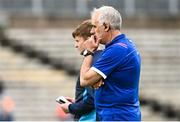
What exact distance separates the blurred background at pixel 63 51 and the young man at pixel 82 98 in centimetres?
925

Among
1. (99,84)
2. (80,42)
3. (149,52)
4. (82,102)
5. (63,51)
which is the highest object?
(80,42)

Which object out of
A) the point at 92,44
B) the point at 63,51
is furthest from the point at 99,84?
the point at 63,51

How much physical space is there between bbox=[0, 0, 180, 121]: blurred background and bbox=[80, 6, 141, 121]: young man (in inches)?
383

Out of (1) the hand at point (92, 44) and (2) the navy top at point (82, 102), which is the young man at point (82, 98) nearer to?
(2) the navy top at point (82, 102)

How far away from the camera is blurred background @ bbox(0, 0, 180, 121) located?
57.8ft

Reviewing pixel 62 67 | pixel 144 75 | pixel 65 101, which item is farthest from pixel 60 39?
pixel 65 101

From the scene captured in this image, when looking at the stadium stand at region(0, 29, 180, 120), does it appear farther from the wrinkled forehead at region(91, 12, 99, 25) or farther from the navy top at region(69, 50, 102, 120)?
the wrinkled forehead at region(91, 12, 99, 25)

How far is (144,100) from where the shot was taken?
17844 millimetres

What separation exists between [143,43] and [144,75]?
0.86 meters

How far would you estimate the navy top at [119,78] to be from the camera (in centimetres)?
713

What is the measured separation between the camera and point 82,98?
302 inches

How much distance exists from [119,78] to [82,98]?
1.98ft

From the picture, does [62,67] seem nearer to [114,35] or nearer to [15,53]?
[15,53]

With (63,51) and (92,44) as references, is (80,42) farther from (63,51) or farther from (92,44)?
(63,51)
